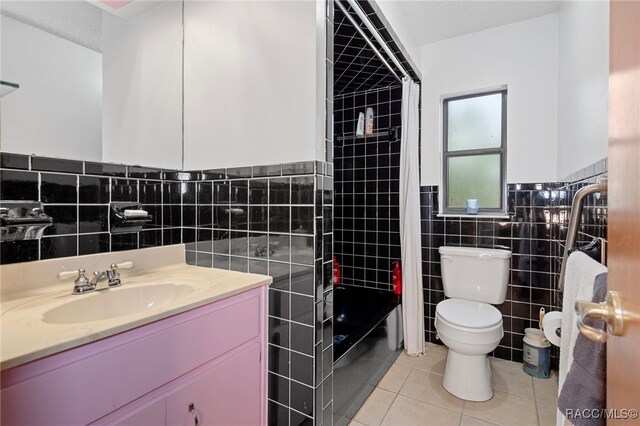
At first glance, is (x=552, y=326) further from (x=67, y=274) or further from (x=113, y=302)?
(x=67, y=274)

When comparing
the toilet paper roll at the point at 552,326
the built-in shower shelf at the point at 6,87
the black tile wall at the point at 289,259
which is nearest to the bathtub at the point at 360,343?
the black tile wall at the point at 289,259

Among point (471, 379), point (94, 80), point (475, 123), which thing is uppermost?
point (475, 123)

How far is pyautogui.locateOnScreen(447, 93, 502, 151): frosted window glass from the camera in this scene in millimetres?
2400

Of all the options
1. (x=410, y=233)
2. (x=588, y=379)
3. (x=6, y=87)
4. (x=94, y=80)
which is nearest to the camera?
(x=588, y=379)

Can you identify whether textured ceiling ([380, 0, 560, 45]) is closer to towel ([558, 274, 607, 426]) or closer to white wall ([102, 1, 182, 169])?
white wall ([102, 1, 182, 169])

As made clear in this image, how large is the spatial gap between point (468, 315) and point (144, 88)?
7.44 feet

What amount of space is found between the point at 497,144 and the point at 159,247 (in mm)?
2492

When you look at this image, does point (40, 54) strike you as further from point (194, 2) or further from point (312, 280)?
point (312, 280)

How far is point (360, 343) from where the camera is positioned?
1.73 metres

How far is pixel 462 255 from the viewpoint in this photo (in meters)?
2.23

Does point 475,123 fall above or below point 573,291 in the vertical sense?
above

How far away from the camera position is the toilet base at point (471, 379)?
5.91 ft

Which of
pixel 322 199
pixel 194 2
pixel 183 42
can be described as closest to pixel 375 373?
pixel 322 199

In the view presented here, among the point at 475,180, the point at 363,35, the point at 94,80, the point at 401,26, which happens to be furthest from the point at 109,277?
the point at 475,180
